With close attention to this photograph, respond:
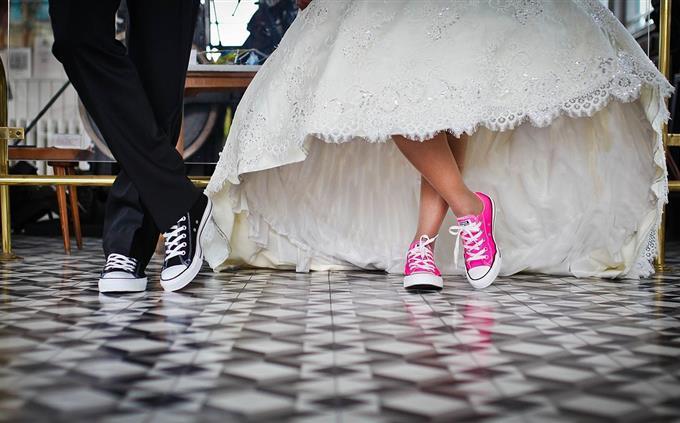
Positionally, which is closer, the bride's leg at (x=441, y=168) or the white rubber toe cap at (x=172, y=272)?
the white rubber toe cap at (x=172, y=272)

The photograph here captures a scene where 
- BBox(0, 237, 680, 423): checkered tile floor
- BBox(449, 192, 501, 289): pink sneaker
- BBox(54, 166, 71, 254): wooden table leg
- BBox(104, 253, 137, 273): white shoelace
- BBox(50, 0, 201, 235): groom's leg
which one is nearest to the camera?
BBox(0, 237, 680, 423): checkered tile floor

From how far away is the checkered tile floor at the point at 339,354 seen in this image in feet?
3.37

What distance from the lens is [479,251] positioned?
2186 millimetres

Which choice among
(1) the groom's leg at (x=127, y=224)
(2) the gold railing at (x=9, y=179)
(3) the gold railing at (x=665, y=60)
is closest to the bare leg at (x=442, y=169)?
(1) the groom's leg at (x=127, y=224)

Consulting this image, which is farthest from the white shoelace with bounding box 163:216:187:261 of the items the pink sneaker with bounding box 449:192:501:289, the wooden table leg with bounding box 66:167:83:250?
the wooden table leg with bounding box 66:167:83:250

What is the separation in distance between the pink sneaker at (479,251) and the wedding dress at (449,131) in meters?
0.25

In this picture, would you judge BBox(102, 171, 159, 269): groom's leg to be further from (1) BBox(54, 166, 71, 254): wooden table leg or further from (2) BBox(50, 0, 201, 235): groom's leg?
(1) BBox(54, 166, 71, 254): wooden table leg

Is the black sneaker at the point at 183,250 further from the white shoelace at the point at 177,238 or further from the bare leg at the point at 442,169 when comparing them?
the bare leg at the point at 442,169

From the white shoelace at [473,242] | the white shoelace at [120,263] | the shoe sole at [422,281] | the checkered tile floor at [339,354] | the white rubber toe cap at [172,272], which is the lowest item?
the checkered tile floor at [339,354]

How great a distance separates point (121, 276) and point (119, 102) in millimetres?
388

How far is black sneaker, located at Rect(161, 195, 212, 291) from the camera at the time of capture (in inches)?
82.6

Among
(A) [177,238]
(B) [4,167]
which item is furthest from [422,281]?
(B) [4,167]

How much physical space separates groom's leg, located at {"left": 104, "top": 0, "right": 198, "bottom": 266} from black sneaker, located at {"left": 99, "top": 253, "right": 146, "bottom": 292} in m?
0.02

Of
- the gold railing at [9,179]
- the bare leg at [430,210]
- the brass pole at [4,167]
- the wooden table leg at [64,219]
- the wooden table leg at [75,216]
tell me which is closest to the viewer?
the bare leg at [430,210]
